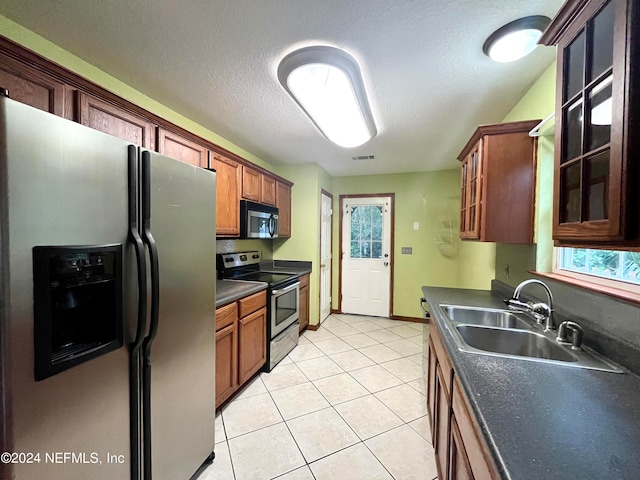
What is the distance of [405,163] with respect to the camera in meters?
3.74

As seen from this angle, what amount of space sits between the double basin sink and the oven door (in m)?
1.56

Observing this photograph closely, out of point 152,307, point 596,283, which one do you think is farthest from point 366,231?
point 152,307

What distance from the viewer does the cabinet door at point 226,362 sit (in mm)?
1917

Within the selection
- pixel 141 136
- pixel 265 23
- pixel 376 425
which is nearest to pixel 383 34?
pixel 265 23

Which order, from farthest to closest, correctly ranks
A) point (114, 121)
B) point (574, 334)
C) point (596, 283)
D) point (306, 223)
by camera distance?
point (306, 223) → point (114, 121) → point (596, 283) → point (574, 334)

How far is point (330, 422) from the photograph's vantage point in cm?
190

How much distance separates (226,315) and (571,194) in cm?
208

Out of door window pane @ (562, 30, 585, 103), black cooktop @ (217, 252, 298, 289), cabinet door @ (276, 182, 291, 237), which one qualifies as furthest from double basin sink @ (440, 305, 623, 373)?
cabinet door @ (276, 182, 291, 237)

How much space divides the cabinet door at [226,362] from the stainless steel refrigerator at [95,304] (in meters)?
0.47

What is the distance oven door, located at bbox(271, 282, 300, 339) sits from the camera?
2.63 meters

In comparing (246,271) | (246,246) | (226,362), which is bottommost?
(226,362)

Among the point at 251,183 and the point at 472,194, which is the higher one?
the point at 251,183

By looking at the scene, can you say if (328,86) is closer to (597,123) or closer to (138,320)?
(597,123)

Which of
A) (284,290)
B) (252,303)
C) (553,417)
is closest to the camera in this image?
(553,417)
